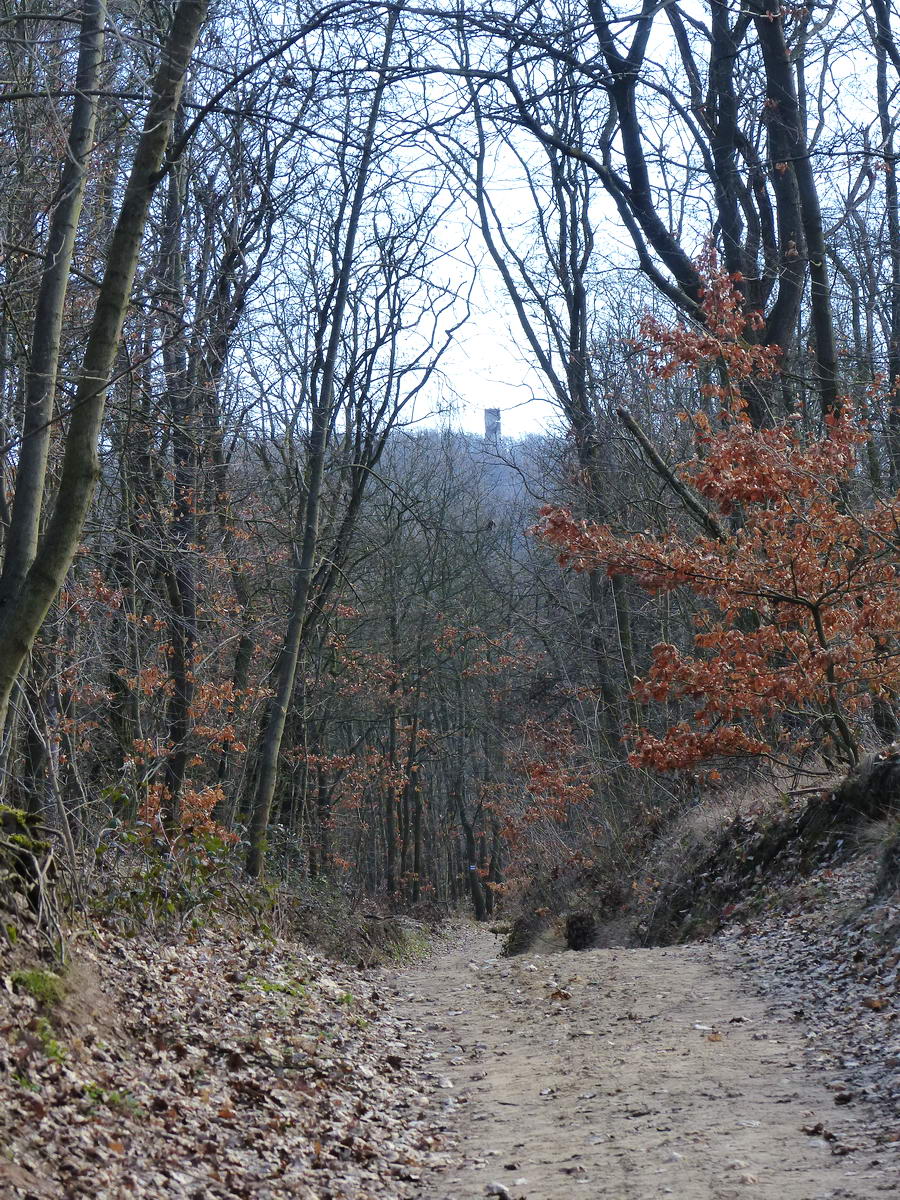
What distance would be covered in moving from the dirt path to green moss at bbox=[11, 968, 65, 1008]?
6.61 ft

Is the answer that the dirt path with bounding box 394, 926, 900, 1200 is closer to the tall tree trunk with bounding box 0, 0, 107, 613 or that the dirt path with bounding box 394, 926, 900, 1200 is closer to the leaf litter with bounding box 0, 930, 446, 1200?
the leaf litter with bounding box 0, 930, 446, 1200

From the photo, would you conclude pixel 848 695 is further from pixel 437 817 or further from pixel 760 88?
pixel 437 817

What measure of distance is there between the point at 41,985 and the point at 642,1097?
10.2 feet

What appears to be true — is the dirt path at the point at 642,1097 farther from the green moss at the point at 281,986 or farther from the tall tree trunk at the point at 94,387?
the tall tree trunk at the point at 94,387

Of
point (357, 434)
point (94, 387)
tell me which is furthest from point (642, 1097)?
point (357, 434)

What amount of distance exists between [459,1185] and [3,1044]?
6.73 ft

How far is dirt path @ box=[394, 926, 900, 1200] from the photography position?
4.28 m

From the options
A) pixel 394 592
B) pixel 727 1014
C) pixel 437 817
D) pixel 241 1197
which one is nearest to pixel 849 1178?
pixel 241 1197

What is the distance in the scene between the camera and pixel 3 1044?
4383 mm

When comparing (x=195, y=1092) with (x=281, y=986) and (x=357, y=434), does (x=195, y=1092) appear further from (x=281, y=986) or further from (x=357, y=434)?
(x=357, y=434)

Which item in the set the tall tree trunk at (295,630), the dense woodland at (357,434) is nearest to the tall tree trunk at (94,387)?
the dense woodland at (357,434)

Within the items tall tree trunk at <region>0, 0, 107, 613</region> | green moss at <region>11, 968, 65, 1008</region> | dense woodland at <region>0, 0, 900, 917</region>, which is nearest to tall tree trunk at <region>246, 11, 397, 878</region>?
dense woodland at <region>0, 0, 900, 917</region>

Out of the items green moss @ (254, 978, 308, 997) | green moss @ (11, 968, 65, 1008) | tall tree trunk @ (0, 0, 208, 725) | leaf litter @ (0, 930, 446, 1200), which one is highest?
tall tree trunk @ (0, 0, 208, 725)

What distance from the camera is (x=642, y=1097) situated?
18.0ft
